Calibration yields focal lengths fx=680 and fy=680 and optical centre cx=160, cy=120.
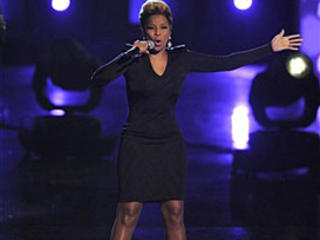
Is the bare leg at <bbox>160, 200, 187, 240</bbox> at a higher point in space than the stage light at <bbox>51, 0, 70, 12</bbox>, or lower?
lower

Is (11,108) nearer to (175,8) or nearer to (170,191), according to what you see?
(175,8)

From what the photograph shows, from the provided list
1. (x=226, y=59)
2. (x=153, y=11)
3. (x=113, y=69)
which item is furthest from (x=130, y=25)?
(x=113, y=69)

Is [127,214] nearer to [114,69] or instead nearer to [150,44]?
[114,69]

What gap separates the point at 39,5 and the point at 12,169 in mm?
9685

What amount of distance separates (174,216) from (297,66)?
4355 millimetres

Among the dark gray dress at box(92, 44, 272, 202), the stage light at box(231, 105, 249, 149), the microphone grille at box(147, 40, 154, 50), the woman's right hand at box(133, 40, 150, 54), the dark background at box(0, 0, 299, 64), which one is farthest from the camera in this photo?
the dark background at box(0, 0, 299, 64)

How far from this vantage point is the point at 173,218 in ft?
12.5

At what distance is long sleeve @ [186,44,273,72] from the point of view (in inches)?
155

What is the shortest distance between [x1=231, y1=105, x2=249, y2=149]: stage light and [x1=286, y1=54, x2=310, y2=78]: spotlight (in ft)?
5.89

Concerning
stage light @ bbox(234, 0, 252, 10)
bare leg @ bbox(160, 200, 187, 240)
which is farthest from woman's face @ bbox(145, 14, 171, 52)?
stage light @ bbox(234, 0, 252, 10)

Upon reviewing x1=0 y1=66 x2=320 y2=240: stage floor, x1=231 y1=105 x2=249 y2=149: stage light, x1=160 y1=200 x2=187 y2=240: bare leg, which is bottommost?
x1=0 y1=66 x2=320 y2=240: stage floor

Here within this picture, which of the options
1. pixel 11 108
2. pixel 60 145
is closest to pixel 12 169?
pixel 60 145

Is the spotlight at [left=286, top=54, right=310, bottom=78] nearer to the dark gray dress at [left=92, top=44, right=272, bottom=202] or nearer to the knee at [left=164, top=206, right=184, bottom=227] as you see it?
the dark gray dress at [left=92, top=44, right=272, bottom=202]

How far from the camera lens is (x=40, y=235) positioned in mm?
5242
